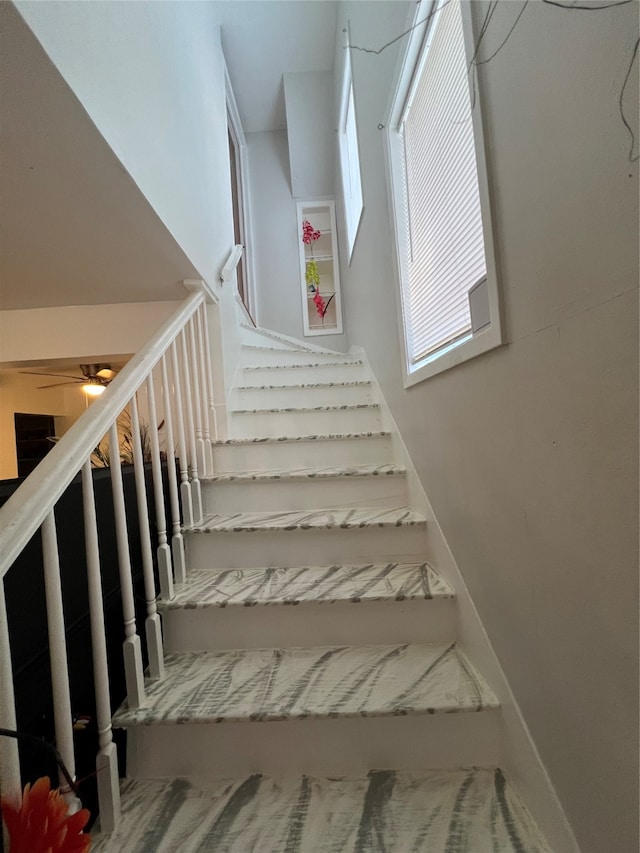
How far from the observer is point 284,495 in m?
1.84

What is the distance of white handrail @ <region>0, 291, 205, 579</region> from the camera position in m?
0.72

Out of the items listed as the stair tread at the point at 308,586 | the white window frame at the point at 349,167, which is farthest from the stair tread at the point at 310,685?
the white window frame at the point at 349,167

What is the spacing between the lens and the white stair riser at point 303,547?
159cm

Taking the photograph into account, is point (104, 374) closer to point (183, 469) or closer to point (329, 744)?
point (183, 469)

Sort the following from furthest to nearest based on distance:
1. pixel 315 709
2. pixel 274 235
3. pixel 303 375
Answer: pixel 274 235 → pixel 303 375 → pixel 315 709

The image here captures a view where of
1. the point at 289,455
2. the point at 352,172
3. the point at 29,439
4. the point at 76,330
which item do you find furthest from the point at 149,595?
the point at 352,172

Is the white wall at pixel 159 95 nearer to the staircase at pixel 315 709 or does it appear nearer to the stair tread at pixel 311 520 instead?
the stair tread at pixel 311 520

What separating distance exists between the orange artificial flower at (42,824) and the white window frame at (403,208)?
113 cm

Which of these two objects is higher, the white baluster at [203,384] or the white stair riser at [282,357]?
the white stair riser at [282,357]

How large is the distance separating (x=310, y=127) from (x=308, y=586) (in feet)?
14.0

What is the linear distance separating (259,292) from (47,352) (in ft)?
8.34

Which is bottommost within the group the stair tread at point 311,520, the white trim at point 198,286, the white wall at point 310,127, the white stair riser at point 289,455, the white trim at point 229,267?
the stair tread at point 311,520

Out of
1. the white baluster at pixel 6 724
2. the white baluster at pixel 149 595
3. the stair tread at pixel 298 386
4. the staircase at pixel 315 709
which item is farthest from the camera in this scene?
the stair tread at pixel 298 386

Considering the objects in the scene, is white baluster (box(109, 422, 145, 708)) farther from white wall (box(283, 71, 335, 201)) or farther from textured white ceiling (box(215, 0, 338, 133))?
white wall (box(283, 71, 335, 201))
